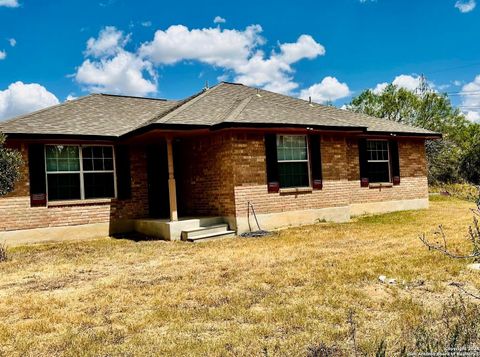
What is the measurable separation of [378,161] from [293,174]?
5016 millimetres

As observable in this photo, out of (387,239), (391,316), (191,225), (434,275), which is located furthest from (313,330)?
(191,225)

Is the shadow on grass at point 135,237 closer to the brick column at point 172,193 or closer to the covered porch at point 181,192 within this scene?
the covered porch at point 181,192

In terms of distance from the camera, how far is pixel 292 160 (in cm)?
1357

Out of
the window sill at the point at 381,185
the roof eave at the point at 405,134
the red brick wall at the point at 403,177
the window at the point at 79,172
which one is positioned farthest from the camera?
the window sill at the point at 381,185

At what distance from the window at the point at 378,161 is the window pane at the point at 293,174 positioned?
13.0 feet

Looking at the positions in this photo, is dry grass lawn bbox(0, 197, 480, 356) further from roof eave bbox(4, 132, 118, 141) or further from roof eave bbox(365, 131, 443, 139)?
roof eave bbox(365, 131, 443, 139)

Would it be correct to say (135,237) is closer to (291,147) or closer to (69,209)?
(69,209)

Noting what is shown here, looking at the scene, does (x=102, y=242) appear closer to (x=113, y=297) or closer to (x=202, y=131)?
(x=202, y=131)

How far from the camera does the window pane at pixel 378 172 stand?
54.4 feet

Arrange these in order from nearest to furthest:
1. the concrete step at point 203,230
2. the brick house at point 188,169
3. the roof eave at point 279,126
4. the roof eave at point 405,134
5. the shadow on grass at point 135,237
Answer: the concrete step at point 203,230 < the roof eave at point 279,126 < the brick house at point 188,169 < the shadow on grass at point 135,237 < the roof eave at point 405,134

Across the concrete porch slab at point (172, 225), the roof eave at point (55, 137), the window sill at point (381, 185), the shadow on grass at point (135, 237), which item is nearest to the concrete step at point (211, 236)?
the concrete porch slab at point (172, 225)

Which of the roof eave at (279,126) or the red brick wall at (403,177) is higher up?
the roof eave at (279,126)

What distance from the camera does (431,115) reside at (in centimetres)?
3744

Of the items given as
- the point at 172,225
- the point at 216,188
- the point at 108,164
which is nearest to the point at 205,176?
the point at 216,188
